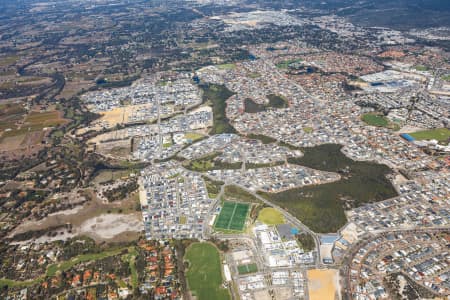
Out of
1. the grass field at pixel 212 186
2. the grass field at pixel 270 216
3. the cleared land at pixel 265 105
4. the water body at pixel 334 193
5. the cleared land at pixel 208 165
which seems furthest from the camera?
the cleared land at pixel 265 105

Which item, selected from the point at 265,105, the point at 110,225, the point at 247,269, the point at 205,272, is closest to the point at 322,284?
the point at 247,269

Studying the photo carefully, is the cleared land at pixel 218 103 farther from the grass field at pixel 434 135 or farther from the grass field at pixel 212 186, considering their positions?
the grass field at pixel 434 135

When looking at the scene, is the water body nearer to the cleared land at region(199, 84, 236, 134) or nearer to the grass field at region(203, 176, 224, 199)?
the grass field at region(203, 176, 224, 199)

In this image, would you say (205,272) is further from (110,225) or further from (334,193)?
(334,193)

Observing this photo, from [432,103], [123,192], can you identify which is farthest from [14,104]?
[432,103]

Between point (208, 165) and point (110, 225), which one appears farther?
point (208, 165)

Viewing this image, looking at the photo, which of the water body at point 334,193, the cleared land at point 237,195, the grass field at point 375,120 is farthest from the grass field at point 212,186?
the grass field at point 375,120

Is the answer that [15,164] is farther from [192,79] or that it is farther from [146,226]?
[192,79]

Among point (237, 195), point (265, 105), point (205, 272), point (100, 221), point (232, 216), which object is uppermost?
point (265, 105)
